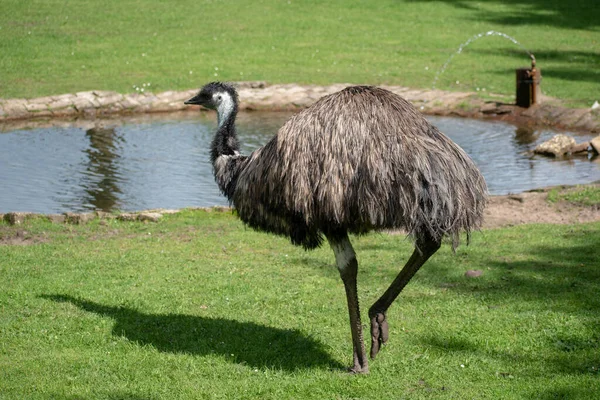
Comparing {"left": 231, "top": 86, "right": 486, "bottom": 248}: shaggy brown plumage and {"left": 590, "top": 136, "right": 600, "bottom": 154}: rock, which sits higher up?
{"left": 231, "top": 86, "right": 486, "bottom": 248}: shaggy brown plumage

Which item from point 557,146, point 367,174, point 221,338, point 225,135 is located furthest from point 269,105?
point 367,174

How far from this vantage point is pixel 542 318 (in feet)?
24.3

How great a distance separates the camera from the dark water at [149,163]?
1306 cm

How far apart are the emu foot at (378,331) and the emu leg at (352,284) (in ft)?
0.36

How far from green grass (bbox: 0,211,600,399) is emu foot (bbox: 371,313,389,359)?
0.58 ft

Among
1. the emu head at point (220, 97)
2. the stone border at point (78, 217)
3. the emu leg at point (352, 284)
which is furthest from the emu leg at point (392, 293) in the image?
the stone border at point (78, 217)

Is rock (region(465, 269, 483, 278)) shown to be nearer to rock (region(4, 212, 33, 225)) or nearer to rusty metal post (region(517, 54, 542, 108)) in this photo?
rock (region(4, 212, 33, 225))

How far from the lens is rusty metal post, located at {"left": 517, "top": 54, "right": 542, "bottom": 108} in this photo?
58.8 ft

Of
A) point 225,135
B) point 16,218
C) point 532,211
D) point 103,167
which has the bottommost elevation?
point 532,211

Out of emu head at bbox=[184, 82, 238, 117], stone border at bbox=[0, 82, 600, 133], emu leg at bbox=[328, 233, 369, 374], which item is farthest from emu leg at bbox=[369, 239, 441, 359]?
stone border at bbox=[0, 82, 600, 133]

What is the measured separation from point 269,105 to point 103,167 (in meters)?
5.68

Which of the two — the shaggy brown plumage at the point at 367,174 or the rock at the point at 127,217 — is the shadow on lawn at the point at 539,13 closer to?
the rock at the point at 127,217

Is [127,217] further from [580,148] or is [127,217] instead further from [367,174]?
[580,148]

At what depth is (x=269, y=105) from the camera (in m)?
19.5
